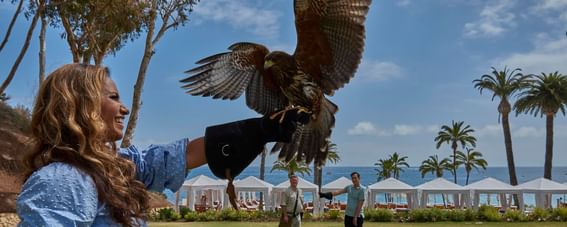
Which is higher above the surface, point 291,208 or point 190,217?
point 291,208

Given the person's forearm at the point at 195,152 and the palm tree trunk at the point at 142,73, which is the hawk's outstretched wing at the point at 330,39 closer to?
the person's forearm at the point at 195,152

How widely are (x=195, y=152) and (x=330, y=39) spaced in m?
1.45

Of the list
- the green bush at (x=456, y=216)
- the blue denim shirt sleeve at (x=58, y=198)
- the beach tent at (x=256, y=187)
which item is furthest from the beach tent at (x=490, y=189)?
the blue denim shirt sleeve at (x=58, y=198)

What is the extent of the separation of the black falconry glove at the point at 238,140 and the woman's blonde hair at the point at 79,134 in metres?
0.40

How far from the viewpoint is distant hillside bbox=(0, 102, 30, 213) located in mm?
15955

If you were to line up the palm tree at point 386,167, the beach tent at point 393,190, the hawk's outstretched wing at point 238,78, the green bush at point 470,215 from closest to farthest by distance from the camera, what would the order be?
the hawk's outstretched wing at point 238,78 → the green bush at point 470,215 → the beach tent at point 393,190 → the palm tree at point 386,167

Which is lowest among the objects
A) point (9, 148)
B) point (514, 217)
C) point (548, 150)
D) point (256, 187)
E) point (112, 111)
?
point (514, 217)

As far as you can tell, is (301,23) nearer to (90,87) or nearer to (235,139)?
(235,139)

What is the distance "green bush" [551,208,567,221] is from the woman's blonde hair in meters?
23.8

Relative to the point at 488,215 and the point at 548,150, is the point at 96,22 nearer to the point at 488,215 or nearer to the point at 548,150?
the point at 488,215

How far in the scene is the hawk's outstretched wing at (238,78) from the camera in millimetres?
3203

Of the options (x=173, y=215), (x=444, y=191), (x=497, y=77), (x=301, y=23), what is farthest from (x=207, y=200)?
(x=301, y=23)

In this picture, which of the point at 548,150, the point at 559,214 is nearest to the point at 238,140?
the point at 559,214

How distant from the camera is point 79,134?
137cm
